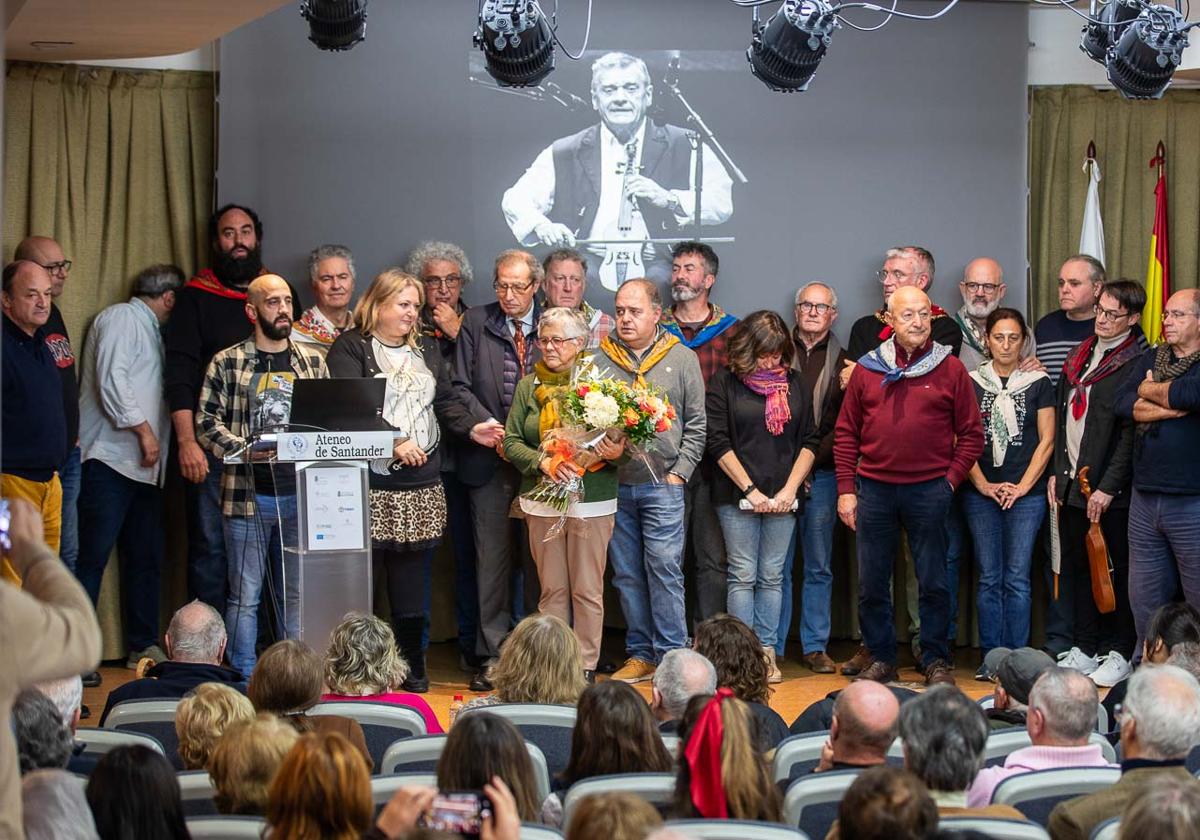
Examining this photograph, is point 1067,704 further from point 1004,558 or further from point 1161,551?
point 1004,558

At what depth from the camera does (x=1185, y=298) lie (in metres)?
6.45

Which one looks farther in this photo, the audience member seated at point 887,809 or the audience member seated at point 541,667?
the audience member seated at point 541,667

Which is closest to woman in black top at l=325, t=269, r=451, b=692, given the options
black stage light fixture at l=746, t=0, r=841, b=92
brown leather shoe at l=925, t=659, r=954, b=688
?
black stage light fixture at l=746, t=0, r=841, b=92

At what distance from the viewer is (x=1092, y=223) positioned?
786 centimetres

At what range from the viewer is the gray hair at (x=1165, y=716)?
3.52 meters

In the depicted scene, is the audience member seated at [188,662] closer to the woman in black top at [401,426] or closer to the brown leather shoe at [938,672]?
the woman in black top at [401,426]

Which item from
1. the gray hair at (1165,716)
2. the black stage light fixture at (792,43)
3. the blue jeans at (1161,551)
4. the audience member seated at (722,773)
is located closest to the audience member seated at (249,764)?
the audience member seated at (722,773)

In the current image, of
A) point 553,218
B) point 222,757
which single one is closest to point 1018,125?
point 553,218

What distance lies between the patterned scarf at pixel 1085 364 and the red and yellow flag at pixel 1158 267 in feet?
2.55

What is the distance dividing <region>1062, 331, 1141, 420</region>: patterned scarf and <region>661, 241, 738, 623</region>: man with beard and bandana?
4.99ft

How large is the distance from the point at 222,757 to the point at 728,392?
4.05 metres

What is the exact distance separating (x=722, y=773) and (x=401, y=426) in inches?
138

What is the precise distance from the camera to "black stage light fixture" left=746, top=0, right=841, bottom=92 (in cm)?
612

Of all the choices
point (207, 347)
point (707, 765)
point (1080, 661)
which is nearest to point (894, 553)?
point (1080, 661)
